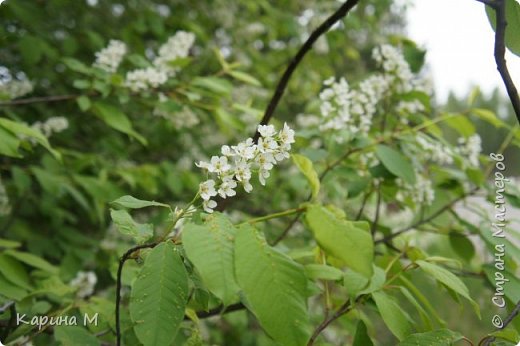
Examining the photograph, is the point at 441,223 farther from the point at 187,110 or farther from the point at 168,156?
the point at 168,156

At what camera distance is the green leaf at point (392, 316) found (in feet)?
A: 3.04

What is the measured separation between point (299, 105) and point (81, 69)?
3547mm

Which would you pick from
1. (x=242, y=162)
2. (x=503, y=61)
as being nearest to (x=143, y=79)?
(x=242, y=162)

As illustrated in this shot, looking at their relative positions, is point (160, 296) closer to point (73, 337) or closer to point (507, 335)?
point (73, 337)

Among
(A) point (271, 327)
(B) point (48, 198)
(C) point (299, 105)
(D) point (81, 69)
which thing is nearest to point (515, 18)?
(A) point (271, 327)

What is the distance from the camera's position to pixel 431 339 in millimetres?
884

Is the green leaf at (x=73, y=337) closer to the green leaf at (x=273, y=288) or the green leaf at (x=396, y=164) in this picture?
the green leaf at (x=273, y=288)

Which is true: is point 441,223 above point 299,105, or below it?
below

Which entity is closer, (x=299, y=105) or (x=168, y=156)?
(x=168, y=156)

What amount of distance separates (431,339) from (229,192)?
46cm

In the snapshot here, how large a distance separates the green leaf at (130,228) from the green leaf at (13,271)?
65cm

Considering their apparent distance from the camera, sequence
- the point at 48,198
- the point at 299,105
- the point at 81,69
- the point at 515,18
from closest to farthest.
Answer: the point at 515,18 → the point at 81,69 → the point at 48,198 → the point at 299,105

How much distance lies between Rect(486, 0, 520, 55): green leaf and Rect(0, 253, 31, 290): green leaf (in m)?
1.33

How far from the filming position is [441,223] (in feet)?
5.74
